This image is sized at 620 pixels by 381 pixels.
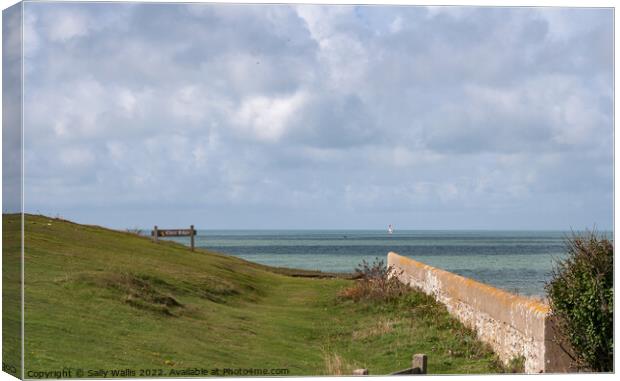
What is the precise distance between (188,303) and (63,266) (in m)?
3.84

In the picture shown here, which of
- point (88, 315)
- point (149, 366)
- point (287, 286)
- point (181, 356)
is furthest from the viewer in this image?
point (287, 286)

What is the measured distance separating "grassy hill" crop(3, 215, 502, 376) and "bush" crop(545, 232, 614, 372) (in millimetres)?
2518

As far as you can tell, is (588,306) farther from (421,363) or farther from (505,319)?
(421,363)

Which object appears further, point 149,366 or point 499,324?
point 499,324

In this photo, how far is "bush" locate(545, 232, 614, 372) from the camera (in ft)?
40.6

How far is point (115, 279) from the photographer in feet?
70.1

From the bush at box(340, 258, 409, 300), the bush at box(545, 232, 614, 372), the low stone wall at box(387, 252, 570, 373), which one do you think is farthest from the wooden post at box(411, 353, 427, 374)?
the bush at box(340, 258, 409, 300)

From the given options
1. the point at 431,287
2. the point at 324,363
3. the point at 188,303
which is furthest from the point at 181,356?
the point at 431,287

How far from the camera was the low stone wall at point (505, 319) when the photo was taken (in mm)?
12789

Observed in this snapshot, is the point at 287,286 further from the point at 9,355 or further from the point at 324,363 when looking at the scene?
the point at 9,355

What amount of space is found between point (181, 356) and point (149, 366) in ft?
4.37

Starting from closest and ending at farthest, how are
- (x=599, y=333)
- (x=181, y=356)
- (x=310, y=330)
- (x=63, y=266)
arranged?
(x=599, y=333) < (x=181, y=356) < (x=310, y=330) < (x=63, y=266)

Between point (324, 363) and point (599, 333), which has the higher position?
point (599, 333)

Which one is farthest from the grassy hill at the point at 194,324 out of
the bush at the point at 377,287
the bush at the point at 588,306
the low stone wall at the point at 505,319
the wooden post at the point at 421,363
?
the wooden post at the point at 421,363
